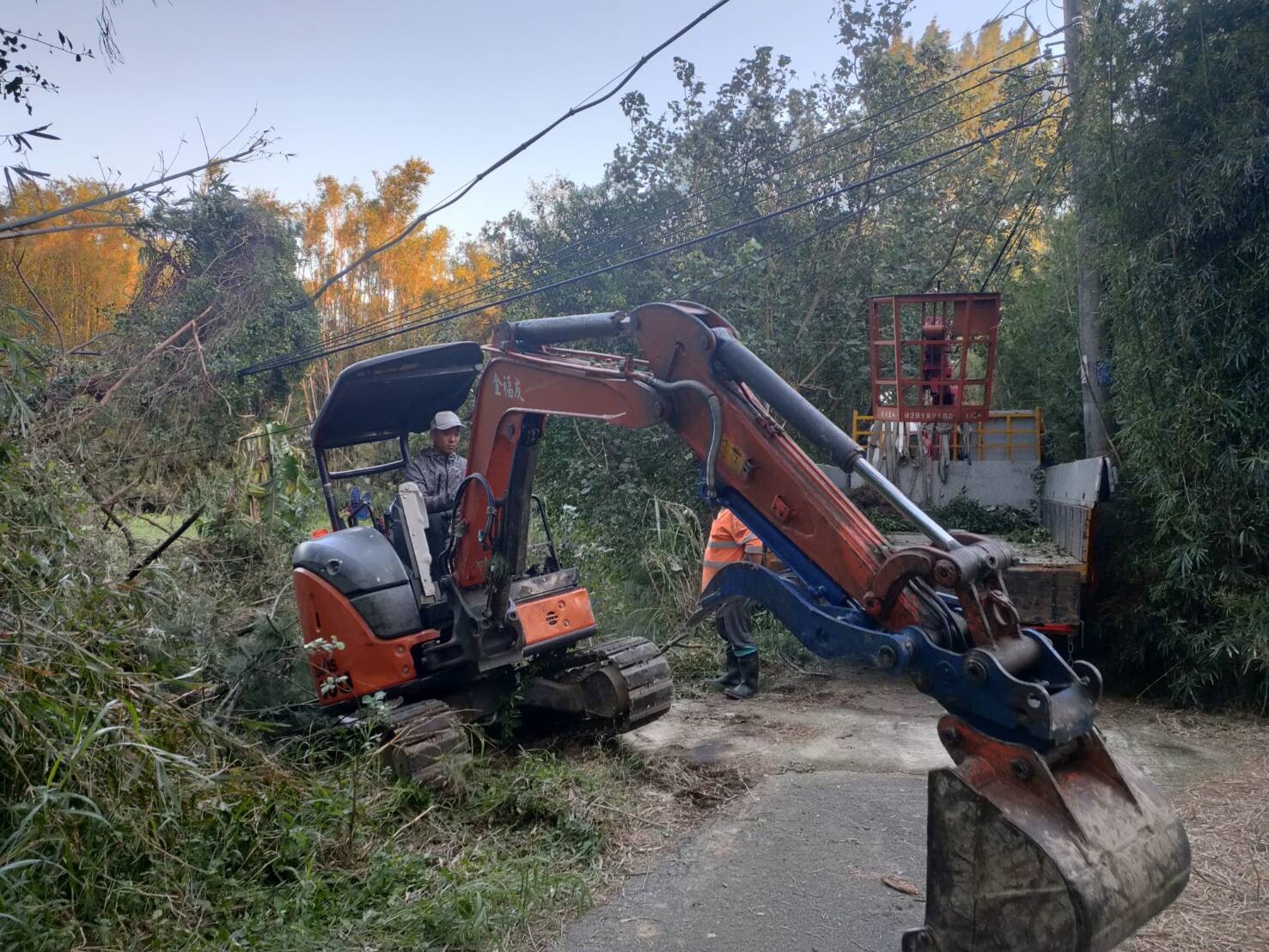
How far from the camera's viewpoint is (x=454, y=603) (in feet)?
18.4

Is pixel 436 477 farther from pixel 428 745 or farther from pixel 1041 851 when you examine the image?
pixel 1041 851

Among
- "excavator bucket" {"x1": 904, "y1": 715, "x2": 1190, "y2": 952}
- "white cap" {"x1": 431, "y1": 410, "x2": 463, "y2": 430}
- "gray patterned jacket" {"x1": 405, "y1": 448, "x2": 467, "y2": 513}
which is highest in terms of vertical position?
"white cap" {"x1": 431, "y1": 410, "x2": 463, "y2": 430}

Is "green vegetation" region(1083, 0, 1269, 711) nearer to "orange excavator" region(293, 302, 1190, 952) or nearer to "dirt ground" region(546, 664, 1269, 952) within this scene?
"dirt ground" region(546, 664, 1269, 952)

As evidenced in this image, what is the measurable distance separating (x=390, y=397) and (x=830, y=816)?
3326mm

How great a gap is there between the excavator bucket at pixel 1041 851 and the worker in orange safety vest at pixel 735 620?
3.99 meters

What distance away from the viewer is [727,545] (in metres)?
7.28

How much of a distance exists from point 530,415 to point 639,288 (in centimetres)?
786

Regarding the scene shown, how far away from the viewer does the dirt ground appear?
148 inches

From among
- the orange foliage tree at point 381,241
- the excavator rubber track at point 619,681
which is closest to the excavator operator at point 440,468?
the excavator rubber track at point 619,681

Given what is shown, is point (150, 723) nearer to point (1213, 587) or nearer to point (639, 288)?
point (1213, 587)

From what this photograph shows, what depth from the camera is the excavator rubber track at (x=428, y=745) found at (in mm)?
4758

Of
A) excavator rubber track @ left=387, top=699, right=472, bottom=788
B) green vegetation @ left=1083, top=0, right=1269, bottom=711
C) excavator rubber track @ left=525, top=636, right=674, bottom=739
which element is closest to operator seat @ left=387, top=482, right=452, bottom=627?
excavator rubber track @ left=387, top=699, right=472, bottom=788

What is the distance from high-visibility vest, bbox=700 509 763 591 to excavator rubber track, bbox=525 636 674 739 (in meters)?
1.32

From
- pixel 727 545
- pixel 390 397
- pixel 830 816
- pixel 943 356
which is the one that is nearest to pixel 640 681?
pixel 830 816
